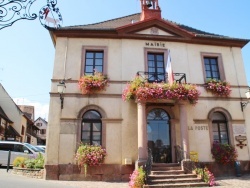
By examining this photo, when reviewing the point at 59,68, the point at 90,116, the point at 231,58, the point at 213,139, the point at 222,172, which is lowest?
the point at 222,172

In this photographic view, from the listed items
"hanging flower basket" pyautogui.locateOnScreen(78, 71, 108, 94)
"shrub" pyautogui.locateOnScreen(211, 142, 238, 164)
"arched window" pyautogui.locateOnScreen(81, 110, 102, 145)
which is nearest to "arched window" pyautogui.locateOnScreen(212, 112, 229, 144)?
"shrub" pyautogui.locateOnScreen(211, 142, 238, 164)

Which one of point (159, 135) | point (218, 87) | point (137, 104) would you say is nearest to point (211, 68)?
point (218, 87)

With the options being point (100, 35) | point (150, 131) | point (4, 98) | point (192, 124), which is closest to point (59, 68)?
point (100, 35)

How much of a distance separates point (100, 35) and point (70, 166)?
7524 millimetres

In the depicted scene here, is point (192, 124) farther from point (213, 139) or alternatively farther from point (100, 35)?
point (100, 35)

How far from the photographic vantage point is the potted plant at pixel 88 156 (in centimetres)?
1247

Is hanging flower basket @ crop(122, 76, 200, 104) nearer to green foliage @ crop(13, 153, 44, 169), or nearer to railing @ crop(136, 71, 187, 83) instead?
railing @ crop(136, 71, 187, 83)

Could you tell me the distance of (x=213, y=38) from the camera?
15.8 meters

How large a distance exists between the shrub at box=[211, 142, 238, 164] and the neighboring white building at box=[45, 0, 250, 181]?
1.13 ft

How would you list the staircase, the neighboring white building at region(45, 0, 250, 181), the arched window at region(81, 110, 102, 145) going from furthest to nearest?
Answer: the arched window at region(81, 110, 102, 145) < the neighboring white building at region(45, 0, 250, 181) < the staircase

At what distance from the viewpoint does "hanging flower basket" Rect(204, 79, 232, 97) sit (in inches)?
578

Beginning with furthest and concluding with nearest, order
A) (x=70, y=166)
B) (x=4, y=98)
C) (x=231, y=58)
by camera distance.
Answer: (x=4, y=98), (x=231, y=58), (x=70, y=166)

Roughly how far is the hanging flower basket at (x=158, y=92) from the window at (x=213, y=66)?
289 cm

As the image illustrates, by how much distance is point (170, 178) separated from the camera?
11.3m
